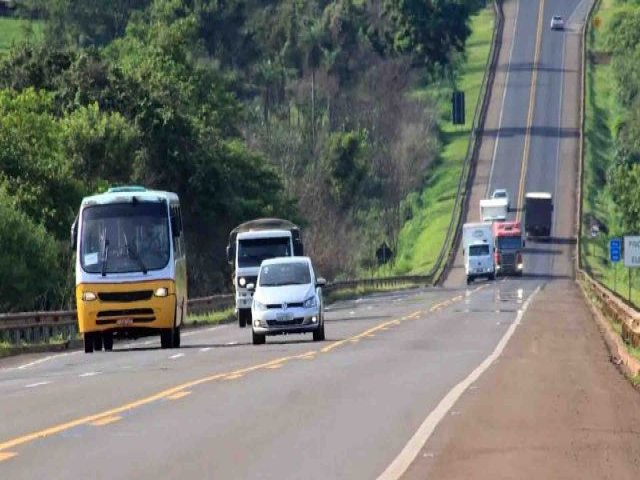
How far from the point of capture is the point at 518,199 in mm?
124125

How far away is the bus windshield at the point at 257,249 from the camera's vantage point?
53688 mm

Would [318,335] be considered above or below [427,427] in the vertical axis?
below

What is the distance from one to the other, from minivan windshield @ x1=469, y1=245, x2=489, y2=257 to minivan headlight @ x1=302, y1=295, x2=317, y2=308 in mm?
61708

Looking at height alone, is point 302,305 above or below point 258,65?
below

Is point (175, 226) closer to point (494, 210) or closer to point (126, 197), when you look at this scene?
point (126, 197)

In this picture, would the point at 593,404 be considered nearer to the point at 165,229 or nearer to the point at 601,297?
the point at 165,229

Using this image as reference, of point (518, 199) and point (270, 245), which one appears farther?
point (518, 199)

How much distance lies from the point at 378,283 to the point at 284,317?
55.9 m

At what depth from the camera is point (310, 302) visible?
38.5 meters

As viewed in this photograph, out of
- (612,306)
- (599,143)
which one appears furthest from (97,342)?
(599,143)

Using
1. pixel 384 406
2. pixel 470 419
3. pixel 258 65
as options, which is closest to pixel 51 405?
pixel 384 406

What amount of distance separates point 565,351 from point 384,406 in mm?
14156

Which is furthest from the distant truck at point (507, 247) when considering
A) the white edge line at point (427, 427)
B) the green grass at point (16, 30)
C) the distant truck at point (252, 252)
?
the white edge line at point (427, 427)

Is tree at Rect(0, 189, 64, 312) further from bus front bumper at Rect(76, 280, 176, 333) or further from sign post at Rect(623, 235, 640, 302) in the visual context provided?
sign post at Rect(623, 235, 640, 302)
